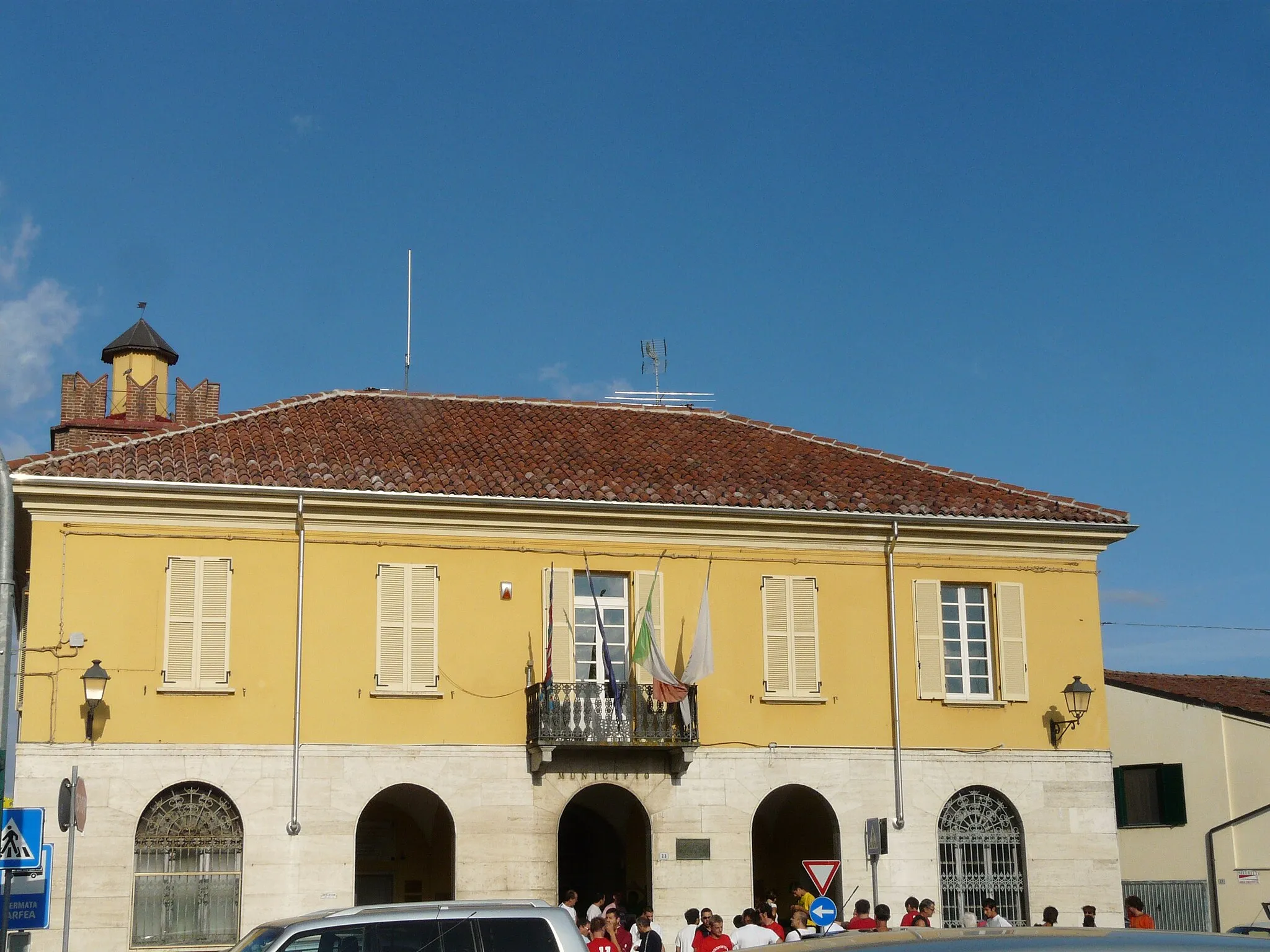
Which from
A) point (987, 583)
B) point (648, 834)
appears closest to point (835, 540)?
point (987, 583)

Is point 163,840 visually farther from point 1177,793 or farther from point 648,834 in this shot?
point 1177,793

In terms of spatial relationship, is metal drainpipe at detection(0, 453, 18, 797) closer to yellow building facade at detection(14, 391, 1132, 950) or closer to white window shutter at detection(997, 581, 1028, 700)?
yellow building facade at detection(14, 391, 1132, 950)

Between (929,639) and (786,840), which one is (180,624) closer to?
(786,840)

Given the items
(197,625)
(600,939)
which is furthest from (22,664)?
(600,939)

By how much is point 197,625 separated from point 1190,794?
20.3m

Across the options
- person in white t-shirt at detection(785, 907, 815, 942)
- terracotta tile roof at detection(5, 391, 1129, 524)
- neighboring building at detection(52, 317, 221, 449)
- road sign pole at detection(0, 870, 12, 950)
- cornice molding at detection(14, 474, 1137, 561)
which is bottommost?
person in white t-shirt at detection(785, 907, 815, 942)

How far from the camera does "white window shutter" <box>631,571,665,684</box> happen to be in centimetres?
2364

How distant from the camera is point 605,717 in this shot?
23.2m

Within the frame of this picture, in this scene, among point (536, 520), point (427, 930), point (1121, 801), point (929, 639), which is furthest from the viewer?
point (1121, 801)

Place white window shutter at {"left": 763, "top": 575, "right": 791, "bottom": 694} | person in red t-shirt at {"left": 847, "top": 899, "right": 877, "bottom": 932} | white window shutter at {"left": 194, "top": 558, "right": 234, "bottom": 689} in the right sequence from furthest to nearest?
white window shutter at {"left": 763, "top": 575, "right": 791, "bottom": 694}, white window shutter at {"left": 194, "top": 558, "right": 234, "bottom": 689}, person in red t-shirt at {"left": 847, "top": 899, "right": 877, "bottom": 932}

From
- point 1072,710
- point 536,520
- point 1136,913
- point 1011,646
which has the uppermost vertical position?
point 536,520

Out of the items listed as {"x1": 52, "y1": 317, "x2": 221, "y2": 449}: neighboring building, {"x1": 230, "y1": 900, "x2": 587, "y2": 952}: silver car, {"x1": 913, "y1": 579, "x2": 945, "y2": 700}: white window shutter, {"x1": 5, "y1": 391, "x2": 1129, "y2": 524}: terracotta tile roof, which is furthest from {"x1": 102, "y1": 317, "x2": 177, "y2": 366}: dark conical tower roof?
{"x1": 230, "y1": 900, "x2": 587, "y2": 952}: silver car

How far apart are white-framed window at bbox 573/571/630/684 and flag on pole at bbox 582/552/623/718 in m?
0.04

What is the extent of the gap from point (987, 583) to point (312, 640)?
10.6 metres
